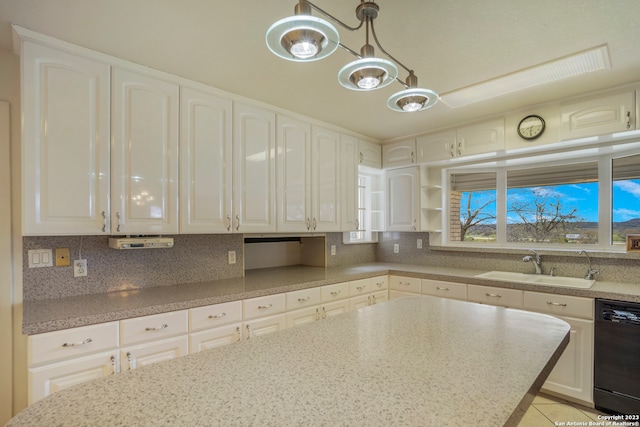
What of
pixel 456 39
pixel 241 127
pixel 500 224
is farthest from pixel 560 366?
pixel 241 127

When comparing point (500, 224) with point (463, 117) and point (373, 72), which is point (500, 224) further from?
point (373, 72)

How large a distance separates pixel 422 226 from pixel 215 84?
2.51 metres

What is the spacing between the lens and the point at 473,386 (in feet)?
2.76

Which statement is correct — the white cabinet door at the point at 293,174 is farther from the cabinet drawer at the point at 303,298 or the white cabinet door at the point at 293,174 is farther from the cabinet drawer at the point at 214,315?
the cabinet drawer at the point at 214,315

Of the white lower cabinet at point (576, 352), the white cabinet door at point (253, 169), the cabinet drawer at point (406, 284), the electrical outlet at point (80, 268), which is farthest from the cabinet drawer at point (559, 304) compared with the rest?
the electrical outlet at point (80, 268)

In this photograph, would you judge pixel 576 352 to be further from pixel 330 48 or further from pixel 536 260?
pixel 330 48

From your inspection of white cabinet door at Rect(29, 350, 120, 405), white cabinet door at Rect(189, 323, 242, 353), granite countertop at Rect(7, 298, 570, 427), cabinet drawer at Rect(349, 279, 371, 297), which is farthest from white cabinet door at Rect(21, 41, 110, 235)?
cabinet drawer at Rect(349, 279, 371, 297)

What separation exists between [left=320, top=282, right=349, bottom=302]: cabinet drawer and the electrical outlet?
5.47ft

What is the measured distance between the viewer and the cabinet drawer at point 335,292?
270 cm

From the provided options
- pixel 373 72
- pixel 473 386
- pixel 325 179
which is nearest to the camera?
pixel 473 386

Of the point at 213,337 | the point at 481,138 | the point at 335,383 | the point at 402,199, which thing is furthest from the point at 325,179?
the point at 335,383

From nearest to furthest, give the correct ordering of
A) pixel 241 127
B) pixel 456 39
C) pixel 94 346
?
pixel 94 346, pixel 456 39, pixel 241 127

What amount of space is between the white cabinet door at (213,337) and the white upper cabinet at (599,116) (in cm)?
288

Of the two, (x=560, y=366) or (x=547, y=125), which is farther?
(x=547, y=125)
